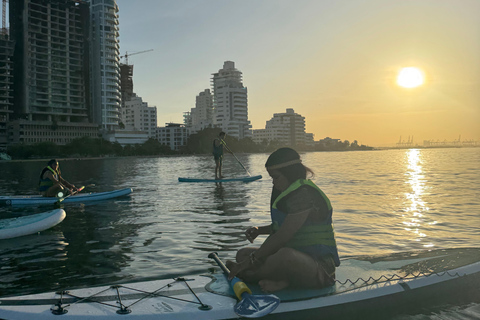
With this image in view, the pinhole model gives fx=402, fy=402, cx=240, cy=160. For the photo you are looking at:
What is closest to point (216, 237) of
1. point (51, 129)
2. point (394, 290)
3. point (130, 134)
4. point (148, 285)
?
point (148, 285)

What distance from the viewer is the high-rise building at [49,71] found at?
142 meters

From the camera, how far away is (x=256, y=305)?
391cm

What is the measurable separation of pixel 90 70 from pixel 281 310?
586ft

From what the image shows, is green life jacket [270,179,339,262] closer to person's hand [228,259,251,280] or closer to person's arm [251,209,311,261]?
person's arm [251,209,311,261]

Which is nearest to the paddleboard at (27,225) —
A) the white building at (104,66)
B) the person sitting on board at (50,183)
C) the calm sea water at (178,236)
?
the calm sea water at (178,236)

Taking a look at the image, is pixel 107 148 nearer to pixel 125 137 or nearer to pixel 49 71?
pixel 125 137

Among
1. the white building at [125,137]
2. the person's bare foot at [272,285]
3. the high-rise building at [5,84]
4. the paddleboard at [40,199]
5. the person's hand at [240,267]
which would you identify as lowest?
the paddleboard at [40,199]

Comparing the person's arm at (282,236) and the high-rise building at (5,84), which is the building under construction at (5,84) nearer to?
the high-rise building at (5,84)

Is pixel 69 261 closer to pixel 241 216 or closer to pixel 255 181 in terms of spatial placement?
pixel 241 216

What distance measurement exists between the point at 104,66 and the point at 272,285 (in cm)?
17677

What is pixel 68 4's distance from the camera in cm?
15362

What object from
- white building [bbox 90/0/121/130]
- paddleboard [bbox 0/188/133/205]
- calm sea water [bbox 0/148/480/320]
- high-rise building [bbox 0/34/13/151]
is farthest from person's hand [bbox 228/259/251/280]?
white building [bbox 90/0/121/130]

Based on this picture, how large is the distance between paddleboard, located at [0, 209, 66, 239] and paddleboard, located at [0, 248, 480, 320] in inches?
222

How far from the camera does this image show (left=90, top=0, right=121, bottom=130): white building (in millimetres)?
165500
